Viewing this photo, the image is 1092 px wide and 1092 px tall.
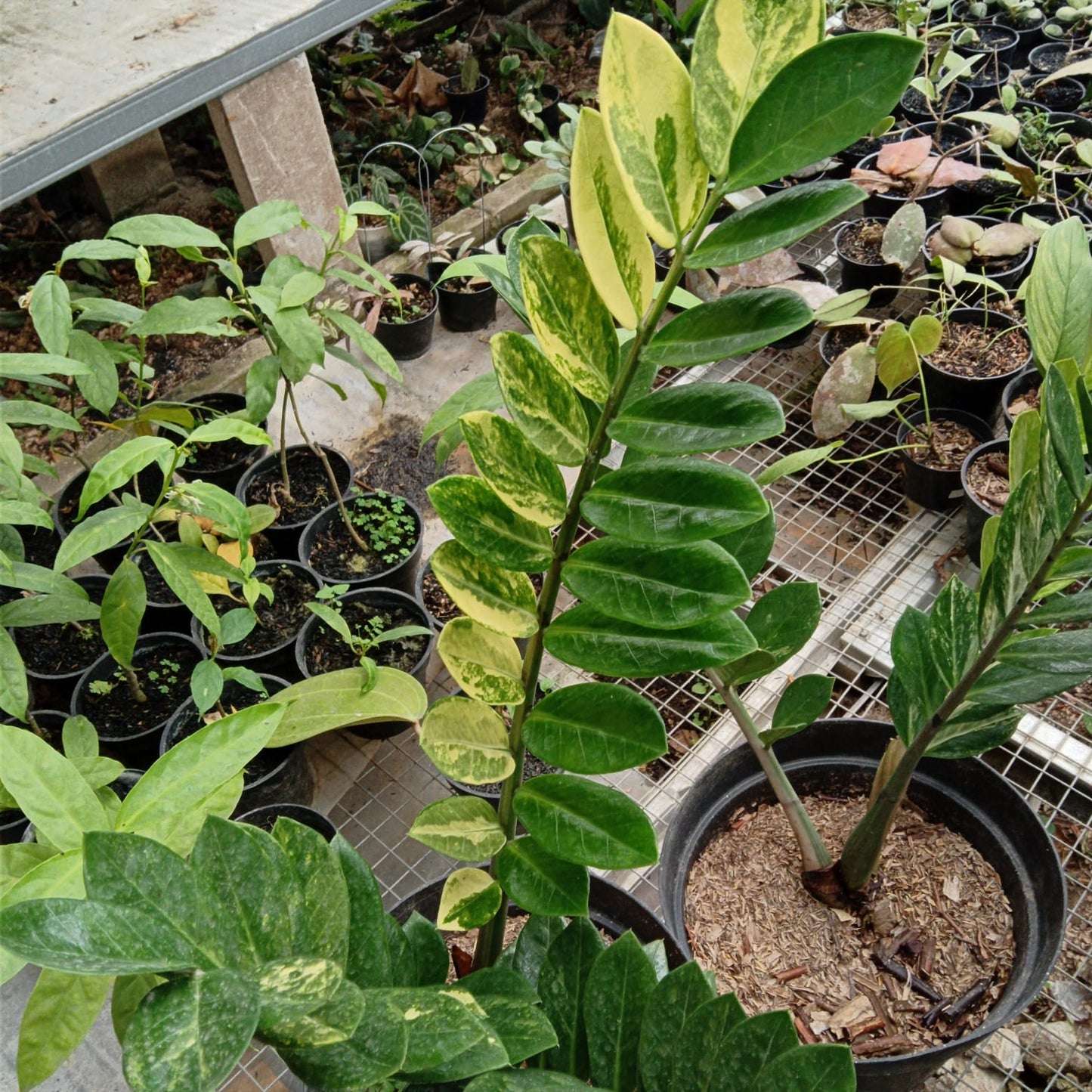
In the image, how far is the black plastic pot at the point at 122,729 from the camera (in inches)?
72.0

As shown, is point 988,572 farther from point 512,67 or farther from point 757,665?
point 512,67

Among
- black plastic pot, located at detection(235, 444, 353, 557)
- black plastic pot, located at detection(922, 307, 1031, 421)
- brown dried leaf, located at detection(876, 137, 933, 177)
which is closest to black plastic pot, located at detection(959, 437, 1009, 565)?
black plastic pot, located at detection(922, 307, 1031, 421)

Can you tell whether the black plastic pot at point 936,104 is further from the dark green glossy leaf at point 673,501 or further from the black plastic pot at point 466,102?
the dark green glossy leaf at point 673,501

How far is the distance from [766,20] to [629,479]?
0.25m

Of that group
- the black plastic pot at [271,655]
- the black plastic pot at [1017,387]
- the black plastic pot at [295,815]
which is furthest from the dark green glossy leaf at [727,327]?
the black plastic pot at [1017,387]

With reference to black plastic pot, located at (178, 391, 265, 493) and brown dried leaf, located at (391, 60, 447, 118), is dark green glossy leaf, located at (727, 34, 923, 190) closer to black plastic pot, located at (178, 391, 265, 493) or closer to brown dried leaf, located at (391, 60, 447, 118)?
black plastic pot, located at (178, 391, 265, 493)

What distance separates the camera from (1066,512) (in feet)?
2.69

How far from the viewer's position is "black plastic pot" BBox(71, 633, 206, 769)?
1.83 metres

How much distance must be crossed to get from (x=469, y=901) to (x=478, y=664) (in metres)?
0.22

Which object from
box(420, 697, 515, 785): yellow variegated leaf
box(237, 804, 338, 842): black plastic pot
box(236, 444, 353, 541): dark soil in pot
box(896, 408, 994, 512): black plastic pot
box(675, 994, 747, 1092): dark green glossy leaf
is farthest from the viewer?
box(236, 444, 353, 541): dark soil in pot

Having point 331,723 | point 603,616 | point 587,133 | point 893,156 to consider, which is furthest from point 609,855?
point 893,156

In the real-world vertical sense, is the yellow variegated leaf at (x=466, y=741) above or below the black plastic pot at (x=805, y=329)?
above

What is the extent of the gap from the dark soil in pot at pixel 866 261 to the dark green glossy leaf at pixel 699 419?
86.1 inches

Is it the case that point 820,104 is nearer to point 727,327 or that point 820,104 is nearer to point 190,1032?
point 727,327
